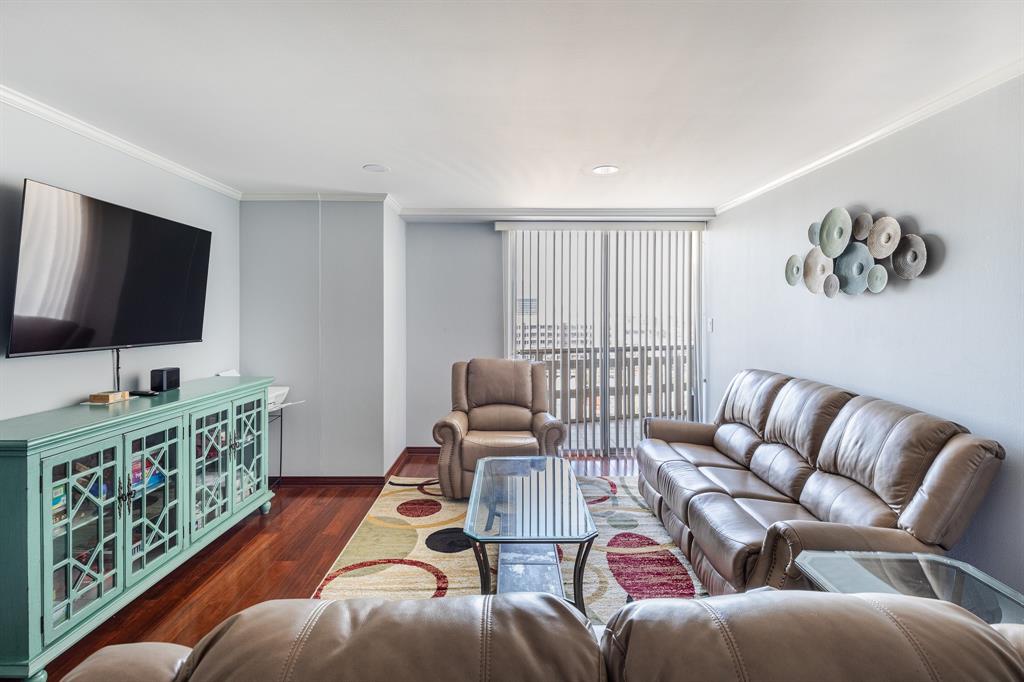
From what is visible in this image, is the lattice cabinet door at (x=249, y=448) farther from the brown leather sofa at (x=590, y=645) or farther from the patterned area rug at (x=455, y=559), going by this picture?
the brown leather sofa at (x=590, y=645)

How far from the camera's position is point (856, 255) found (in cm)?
292

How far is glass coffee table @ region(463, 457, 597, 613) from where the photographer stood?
7.27ft

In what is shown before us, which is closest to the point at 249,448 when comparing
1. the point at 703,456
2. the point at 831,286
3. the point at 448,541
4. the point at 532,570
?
the point at 448,541

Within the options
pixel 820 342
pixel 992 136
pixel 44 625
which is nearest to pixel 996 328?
pixel 992 136

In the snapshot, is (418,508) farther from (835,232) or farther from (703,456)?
(835,232)

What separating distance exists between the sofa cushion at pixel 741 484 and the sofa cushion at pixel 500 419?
1.58 metres

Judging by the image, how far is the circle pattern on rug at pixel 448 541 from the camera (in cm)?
302

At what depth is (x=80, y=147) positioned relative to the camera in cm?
266

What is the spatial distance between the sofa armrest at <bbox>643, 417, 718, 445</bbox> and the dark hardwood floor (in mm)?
2304

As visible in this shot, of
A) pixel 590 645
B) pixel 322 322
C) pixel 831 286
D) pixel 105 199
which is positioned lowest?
pixel 590 645

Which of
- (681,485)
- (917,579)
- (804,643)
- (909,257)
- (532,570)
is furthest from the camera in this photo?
(681,485)

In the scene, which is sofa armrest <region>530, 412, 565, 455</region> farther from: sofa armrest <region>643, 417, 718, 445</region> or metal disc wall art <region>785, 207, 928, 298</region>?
metal disc wall art <region>785, 207, 928, 298</region>

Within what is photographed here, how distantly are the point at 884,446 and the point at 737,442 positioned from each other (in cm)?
116

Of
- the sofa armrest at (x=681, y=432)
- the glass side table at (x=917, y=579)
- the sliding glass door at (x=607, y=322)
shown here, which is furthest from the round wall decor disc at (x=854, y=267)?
the sliding glass door at (x=607, y=322)
